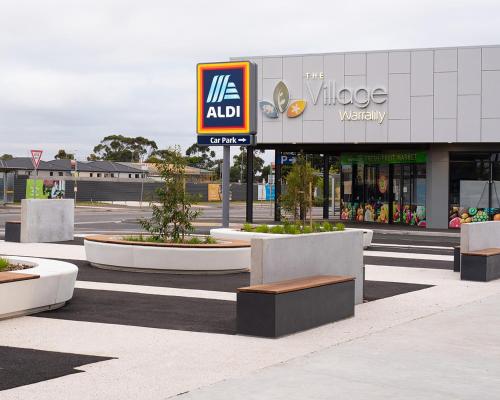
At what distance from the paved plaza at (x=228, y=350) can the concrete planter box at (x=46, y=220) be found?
8.92 meters

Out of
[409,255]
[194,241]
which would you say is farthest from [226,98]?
[194,241]

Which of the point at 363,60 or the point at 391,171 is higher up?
the point at 363,60

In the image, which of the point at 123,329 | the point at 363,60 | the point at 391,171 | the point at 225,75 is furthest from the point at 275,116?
the point at 123,329

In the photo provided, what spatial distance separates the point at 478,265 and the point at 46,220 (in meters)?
12.4

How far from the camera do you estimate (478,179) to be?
113 ft

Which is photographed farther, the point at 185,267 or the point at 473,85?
the point at 473,85

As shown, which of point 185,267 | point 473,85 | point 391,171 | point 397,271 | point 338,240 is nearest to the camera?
point 338,240

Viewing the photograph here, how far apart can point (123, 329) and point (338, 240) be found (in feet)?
11.7

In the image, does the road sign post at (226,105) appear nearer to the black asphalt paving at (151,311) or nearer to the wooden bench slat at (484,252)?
the wooden bench slat at (484,252)

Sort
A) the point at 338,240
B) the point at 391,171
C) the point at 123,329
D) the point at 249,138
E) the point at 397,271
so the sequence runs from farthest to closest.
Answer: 1. the point at 391,171
2. the point at 249,138
3. the point at 397,271
4. the point at 338,240
5. the point at 123,329

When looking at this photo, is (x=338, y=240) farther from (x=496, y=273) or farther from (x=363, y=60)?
(x=363, y=60)

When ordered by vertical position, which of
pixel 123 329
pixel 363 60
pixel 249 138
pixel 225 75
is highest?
pixel 363 60

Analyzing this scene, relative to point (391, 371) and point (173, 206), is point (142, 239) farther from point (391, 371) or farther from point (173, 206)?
point (391, 371)

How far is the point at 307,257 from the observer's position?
35.8 feet
